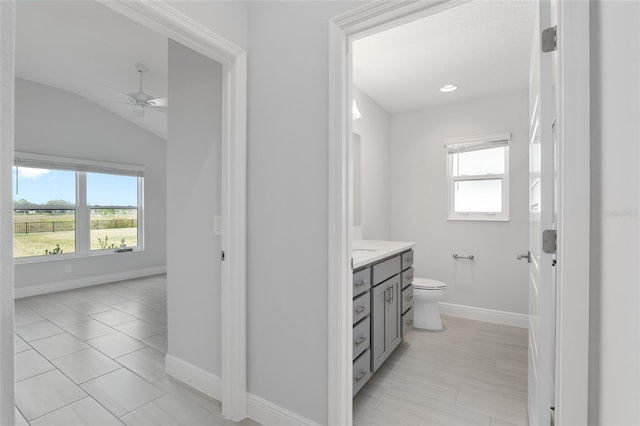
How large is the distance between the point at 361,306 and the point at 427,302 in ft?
5.19

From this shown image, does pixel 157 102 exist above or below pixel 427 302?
above

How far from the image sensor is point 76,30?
3.06 m

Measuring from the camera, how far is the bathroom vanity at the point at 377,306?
1907mm

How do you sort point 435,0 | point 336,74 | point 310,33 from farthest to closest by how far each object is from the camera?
1. point 310,33
2. point 336,74
3. point 435,0

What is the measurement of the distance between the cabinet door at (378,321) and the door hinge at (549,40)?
1565 millimetres

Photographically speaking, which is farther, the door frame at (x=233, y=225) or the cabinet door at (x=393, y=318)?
the cabinet door at (x=393, y=318)

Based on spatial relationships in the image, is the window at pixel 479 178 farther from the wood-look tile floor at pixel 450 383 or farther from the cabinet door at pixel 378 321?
the cabinet door at pixel 378 321

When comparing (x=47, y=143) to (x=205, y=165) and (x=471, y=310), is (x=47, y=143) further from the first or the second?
(x=471, y=310)

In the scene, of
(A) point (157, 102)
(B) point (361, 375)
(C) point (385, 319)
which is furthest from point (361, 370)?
(A) point (157, 102)

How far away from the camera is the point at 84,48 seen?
11.3ft

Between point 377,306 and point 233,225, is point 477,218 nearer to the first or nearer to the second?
point 377,306

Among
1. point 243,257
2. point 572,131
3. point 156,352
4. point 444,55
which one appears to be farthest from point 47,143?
point 572,131

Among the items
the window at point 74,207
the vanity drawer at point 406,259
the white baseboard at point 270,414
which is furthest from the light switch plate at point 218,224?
the window at point 74,207

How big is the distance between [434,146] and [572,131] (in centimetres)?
309
